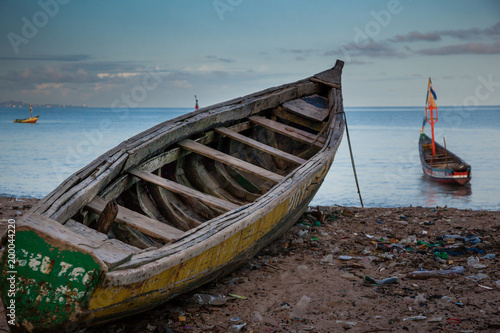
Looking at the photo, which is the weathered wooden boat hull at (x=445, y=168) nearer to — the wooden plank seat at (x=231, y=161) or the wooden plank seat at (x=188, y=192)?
the wooden plank seat at (x=231, y=161)

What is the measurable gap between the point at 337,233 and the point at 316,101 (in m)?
2.56

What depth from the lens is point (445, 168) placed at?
44.7 feet

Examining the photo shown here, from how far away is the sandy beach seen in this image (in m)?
2.99

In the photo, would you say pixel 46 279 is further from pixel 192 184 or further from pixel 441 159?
pixel 441 159

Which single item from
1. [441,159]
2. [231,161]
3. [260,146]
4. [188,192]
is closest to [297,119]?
[260,146]

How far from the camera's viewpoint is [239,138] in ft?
17.0

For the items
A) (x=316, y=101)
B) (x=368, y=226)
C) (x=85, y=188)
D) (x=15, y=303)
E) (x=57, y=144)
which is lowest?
(x=57, y=144)

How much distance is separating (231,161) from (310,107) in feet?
8.85

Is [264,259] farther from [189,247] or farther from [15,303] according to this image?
[15,303]

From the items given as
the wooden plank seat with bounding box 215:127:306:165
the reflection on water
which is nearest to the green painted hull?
the wooden plank seat with bounding box 215:127:306:165

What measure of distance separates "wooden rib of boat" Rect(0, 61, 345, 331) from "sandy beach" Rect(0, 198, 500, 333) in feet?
0.95

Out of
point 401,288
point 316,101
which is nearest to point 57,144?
point 316,101

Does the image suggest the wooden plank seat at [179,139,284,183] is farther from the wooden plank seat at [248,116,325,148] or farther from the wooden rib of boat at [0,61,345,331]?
the wooden plank seat at [248,116,325,148]

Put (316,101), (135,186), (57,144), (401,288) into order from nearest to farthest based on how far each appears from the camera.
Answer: (401,288) → (135,186) → (316,101) → (57,144)
